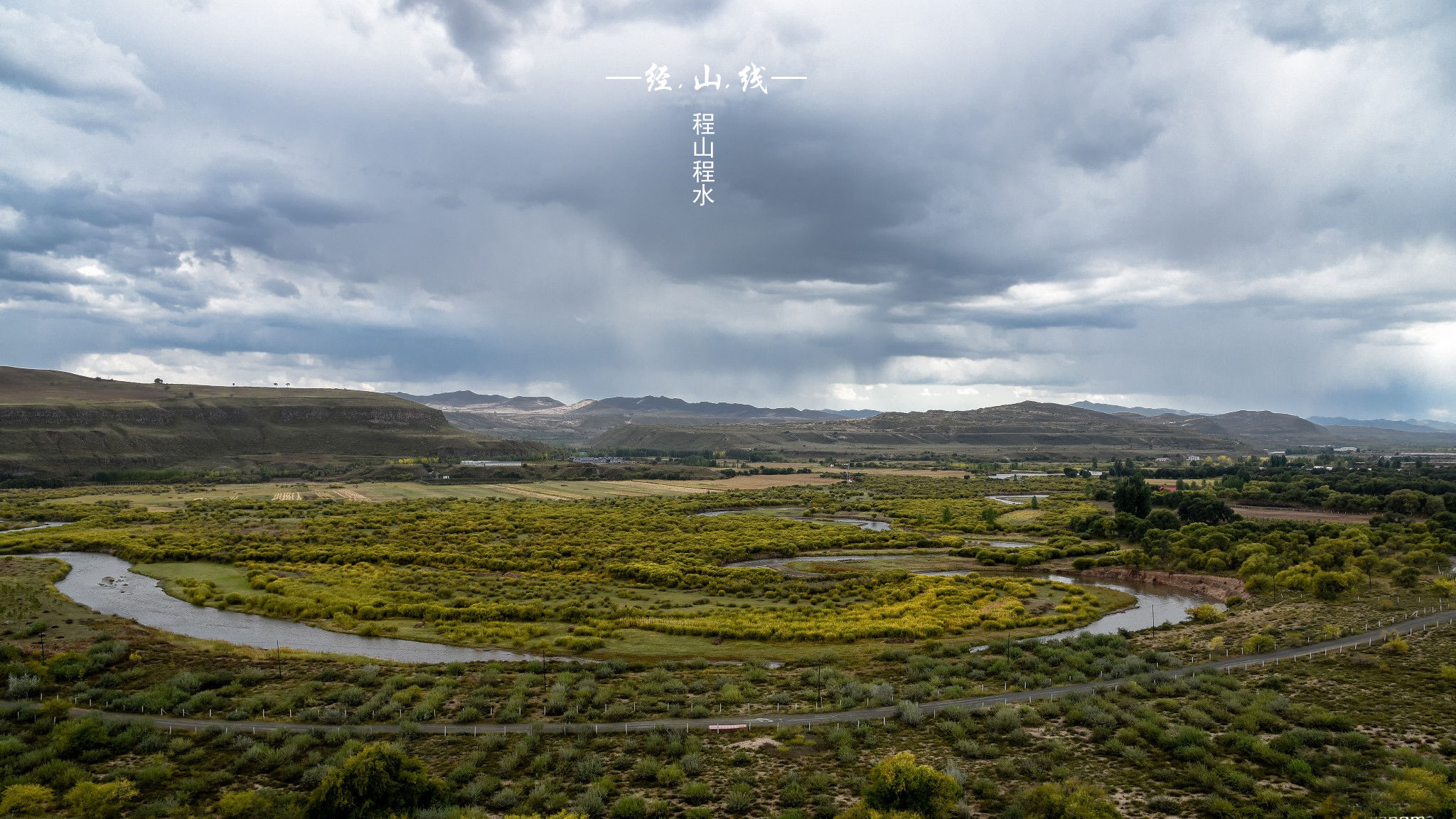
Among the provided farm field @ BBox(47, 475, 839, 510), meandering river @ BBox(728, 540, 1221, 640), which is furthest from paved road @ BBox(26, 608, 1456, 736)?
farm field @ BBox(47, 475, 839, 510)

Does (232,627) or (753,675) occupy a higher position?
(753,675)

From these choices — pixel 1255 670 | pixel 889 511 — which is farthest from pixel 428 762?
pixel 889 511

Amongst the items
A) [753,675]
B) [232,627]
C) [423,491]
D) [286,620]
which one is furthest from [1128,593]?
[423,491]

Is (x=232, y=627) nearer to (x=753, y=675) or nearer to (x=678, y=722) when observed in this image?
(x=678, y=722)

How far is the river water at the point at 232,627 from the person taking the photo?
44125 mm

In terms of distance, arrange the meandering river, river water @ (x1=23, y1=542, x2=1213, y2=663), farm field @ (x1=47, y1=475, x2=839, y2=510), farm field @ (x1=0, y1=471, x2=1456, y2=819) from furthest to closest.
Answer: farm field @ (x1=47, y1=475, x2=839, y2=510) → the meandering river → river water @ (x1=23, y1=542, x2=1213, y2=663) → farm field @ (x1=0, y1=471, x2=1456, y2=819)

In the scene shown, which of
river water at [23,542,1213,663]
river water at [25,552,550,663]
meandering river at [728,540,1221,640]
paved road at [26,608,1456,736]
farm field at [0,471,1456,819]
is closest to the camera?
farm field at [0,471,1456,819]

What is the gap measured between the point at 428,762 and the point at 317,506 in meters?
106

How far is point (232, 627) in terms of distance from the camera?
50.0m

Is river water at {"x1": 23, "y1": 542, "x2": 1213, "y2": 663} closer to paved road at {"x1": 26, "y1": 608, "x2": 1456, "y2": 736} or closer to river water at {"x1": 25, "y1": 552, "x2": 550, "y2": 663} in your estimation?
river water at {"x1": 25, "y1": 552, "x2": 550, "y2": 663}

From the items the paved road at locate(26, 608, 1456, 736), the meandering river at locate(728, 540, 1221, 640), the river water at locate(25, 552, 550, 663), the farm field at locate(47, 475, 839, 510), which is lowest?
the farm field at locate(47, 475, 839, 510)

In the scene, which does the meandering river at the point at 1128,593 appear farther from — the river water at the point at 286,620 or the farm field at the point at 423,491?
the farm field at the point at 423,491

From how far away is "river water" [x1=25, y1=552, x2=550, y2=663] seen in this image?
44125mm

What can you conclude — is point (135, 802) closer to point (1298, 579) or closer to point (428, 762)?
point (428, 762)
